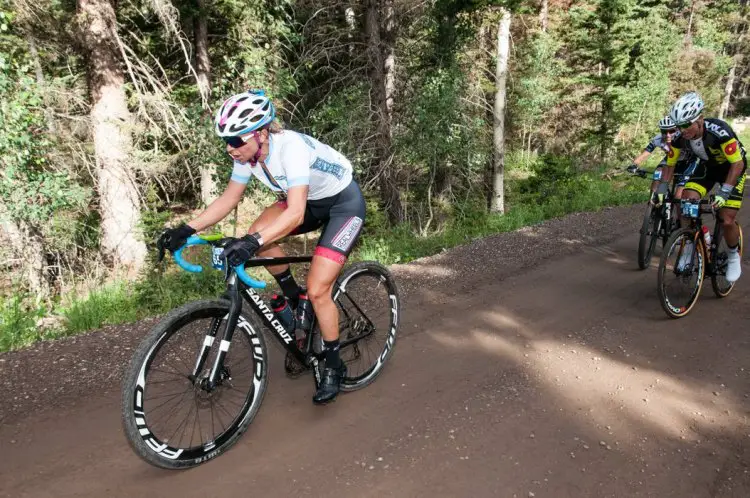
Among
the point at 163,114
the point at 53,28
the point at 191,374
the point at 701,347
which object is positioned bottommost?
the point at 701,347

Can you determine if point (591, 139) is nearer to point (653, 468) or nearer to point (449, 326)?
point (449, 326)

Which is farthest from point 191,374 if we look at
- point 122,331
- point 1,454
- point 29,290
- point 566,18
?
point 566,18

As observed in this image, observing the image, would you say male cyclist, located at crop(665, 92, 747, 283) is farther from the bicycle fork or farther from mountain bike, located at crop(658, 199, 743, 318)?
the bicycle fork

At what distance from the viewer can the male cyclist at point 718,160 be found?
5402mm

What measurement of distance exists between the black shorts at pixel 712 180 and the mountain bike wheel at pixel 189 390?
5.87m

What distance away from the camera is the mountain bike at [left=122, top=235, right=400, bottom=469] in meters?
2.72

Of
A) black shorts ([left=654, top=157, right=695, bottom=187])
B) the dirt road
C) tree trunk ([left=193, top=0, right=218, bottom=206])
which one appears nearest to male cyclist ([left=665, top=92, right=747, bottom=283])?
black shorts ([left=654, top=157, right=695, bottom=187])

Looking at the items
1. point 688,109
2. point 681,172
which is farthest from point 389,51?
point 688,109

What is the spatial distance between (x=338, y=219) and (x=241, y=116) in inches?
42.3

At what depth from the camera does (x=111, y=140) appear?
1024 centimetres

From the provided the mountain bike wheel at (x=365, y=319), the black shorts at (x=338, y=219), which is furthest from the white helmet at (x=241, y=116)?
the mountain bike wheel at (x=365, y=319)

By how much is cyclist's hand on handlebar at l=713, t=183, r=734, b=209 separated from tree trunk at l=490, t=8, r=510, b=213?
1046 cm

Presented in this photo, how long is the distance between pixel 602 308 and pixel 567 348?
1.35m

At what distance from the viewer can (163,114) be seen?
987cm
